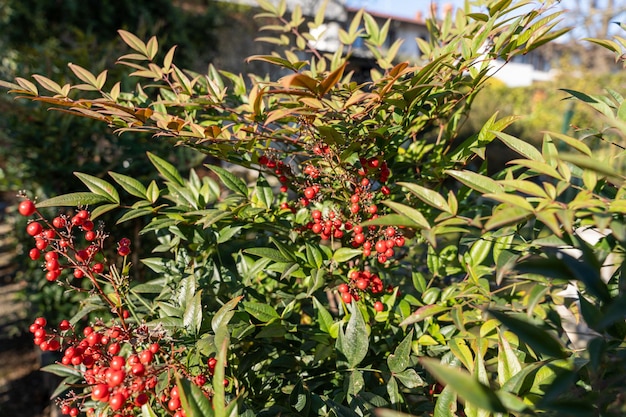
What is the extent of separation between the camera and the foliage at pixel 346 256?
65 cm

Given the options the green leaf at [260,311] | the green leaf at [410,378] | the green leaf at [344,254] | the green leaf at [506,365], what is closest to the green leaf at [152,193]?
the green leaf at [260,311]

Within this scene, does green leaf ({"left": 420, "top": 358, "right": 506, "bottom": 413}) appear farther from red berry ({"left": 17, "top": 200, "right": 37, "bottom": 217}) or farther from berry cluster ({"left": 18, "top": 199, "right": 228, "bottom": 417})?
red berry ({"left": 17, "top": 200, "right": 37, "bottom": 217})

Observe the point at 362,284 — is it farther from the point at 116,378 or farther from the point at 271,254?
the point at 116,378

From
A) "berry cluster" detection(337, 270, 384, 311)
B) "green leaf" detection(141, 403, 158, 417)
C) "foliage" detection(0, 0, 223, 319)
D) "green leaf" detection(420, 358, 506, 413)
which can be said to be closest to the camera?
"green leaf" detection(420, 358, 506, 413)

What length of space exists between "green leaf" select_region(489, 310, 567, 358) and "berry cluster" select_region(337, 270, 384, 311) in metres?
0.46

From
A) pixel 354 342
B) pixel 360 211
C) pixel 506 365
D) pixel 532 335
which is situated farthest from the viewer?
pixel 360 211

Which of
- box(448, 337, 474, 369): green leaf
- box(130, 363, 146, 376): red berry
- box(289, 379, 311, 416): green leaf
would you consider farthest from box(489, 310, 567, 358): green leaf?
box(130, 363, 146, 376): red berry

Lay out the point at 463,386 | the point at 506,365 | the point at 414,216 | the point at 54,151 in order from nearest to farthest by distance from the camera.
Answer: the point at 463,386
the point at 414,216
the point at 506,365
the point at 54,151

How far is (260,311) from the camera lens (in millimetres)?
876

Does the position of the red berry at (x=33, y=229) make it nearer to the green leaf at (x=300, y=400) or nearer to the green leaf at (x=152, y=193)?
the green leaf at (x=152, y=193)

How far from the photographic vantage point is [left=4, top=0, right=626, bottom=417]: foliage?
646mm

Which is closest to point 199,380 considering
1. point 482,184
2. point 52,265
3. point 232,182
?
point 52,265

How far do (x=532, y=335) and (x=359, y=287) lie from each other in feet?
1.61

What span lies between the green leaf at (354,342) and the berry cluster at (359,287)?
119mm
